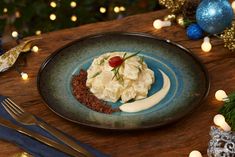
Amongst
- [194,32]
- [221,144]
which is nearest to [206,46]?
[194,32]

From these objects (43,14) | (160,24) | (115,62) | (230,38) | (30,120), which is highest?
(43,14)

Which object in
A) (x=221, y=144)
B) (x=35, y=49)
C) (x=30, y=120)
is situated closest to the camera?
(x=221, y=144)

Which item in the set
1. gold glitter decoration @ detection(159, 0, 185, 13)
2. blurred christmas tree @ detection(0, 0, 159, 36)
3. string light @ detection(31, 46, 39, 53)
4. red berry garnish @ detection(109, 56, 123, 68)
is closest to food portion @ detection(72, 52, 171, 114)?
red berry garnish @ detection(109, 56, 123, 68)

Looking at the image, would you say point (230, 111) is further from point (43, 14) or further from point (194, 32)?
point (43, 14)

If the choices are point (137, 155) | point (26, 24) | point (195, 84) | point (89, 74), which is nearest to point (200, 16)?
point (195, 84)

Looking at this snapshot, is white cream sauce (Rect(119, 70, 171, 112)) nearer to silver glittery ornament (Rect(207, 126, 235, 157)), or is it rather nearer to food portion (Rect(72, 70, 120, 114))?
food portion (Rect(72, 70, 120, 114))
